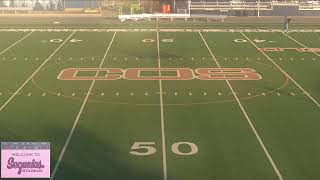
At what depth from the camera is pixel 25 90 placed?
64.7 ft

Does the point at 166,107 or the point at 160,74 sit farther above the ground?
the point at 160,74

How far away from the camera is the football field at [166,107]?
1305cm

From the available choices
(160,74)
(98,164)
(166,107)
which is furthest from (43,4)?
(98,164)

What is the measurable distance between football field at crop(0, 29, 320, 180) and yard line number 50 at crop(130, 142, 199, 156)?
0.03 meters

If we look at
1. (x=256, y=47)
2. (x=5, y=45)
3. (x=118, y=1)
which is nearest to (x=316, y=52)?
(x=256, y=47)

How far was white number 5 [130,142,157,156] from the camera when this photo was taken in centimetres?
1369

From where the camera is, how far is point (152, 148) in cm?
1402

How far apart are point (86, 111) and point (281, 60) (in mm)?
11591

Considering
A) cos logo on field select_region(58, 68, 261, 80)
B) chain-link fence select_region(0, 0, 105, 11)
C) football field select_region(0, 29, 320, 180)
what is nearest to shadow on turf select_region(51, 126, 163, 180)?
football field select_region(0, 29, 320, 180)

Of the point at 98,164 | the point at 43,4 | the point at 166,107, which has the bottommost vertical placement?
the point at 98,164

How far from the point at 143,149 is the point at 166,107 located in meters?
Result: 3.96

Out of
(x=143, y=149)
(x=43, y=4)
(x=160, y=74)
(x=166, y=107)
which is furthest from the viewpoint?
(x=43, y=4)

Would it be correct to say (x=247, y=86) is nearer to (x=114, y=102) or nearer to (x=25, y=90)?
(x=114, y=102)

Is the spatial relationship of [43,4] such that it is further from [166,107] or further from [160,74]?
[166,107]
